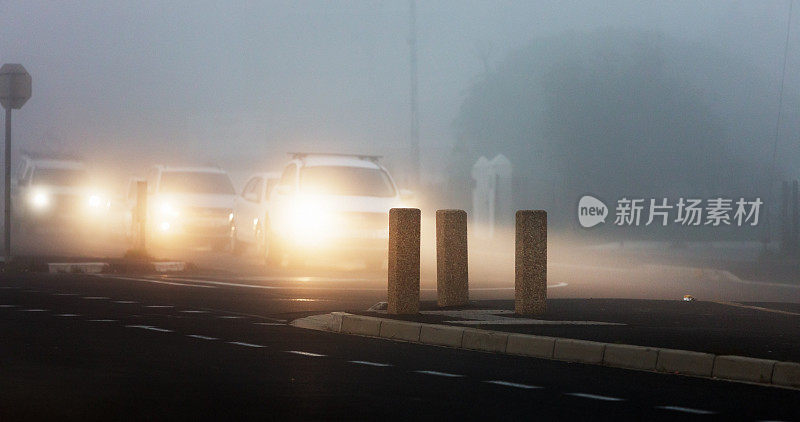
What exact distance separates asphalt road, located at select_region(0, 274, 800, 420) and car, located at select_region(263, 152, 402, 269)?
12287 mm

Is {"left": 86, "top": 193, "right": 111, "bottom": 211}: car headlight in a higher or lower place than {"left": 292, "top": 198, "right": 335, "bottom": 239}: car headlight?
higher

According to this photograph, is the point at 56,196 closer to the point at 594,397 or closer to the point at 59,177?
the point at 59,177

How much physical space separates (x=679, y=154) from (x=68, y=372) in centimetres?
6248

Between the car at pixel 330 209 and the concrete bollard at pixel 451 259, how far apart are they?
37.4 feet

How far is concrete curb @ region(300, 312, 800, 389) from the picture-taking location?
11914 millimetres

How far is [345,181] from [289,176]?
136 cm

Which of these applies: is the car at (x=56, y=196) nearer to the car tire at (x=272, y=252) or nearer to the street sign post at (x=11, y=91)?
the street sign post at (x=11, y=91)

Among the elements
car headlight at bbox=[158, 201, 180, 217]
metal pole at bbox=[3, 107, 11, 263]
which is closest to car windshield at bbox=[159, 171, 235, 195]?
car headlight at bbox=[158, 201, 180, 217]

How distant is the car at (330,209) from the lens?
30.5 meters

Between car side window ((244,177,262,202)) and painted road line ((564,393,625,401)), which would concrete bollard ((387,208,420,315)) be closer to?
painted road line ((564,393,625,401))

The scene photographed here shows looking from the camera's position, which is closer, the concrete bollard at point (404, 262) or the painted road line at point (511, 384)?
the painted road line at point (511, 384)

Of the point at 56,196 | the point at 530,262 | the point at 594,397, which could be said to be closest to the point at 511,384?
the point at 594,397

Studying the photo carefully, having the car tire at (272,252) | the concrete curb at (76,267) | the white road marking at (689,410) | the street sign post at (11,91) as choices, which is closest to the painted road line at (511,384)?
the white road marking at (689,410)

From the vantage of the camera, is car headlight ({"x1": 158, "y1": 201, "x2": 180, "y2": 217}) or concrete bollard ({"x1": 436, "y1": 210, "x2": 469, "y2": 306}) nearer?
concrete bollard ({"x1": 436, "y1": 210, "x2": 469, "y2": 306})
